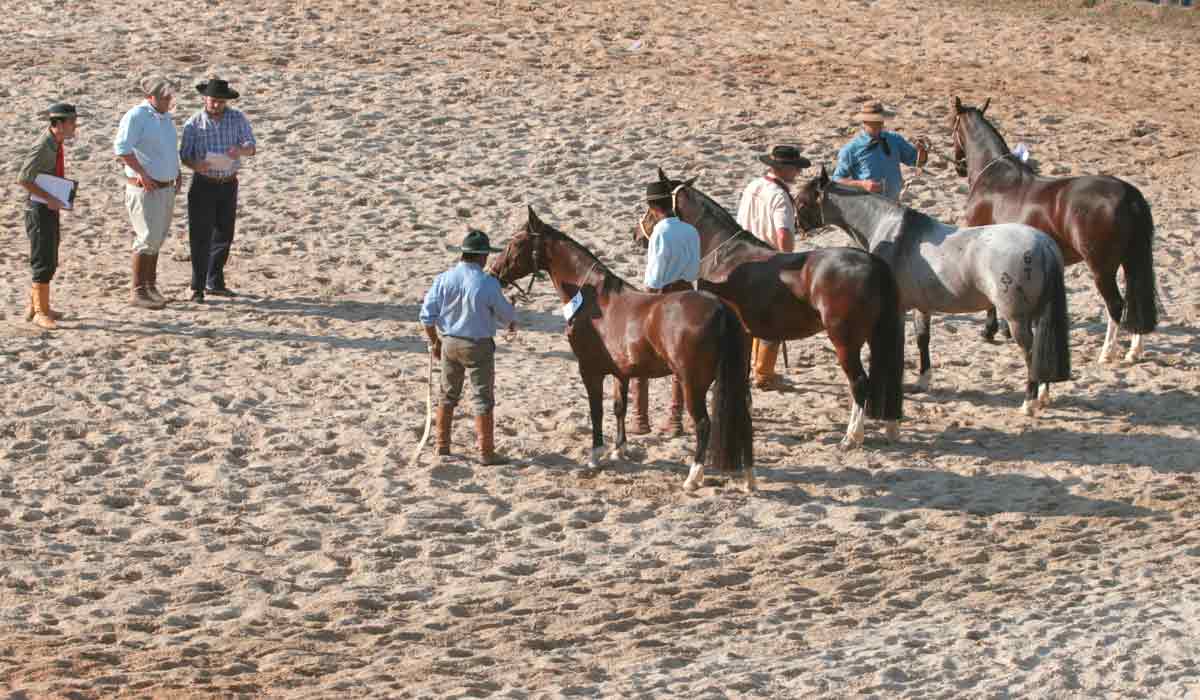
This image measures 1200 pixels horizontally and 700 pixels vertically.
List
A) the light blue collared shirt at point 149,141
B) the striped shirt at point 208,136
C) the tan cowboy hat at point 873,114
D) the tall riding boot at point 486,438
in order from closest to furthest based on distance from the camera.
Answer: the tall riding boot at point 486,438 → the tan cowboy hat at point 873,114 → the light blue collared shirt at point 149,141 → the striped shirt at point 208,136

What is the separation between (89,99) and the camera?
1872 cm

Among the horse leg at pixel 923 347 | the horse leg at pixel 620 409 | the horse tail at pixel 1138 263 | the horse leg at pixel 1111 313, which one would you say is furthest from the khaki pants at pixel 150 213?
the horse tail at pixel 1138 263

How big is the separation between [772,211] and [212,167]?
15.2 feet

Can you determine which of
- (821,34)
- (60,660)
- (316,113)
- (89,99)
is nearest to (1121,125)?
(821,34)

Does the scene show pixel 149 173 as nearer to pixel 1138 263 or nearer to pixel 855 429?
pixel 855 429

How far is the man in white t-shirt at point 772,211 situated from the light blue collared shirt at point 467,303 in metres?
2.05

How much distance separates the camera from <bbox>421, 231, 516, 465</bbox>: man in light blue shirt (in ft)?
35.0

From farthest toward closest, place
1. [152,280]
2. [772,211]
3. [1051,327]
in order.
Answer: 1. [152,280]
2. [772,211]
3. [1051,327]

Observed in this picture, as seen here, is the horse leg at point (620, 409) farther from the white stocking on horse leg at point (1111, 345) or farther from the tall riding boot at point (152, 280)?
the tall riding boot at point (152, 280)

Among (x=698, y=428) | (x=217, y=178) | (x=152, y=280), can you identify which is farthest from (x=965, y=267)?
(x=152, y=280)

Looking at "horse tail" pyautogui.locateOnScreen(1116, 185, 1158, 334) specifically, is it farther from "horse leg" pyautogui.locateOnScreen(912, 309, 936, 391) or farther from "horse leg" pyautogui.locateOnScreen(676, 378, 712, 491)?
"horse leg" pyautogui.locateOnScreen(676, 378, 712, 491)

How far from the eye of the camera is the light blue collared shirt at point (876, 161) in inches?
519

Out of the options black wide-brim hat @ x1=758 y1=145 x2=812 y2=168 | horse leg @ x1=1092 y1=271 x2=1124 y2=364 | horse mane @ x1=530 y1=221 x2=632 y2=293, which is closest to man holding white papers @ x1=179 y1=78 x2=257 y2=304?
horse mane @ x1=530 y1=221 x2=632 y2=293

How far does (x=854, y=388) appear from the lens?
11.2m
